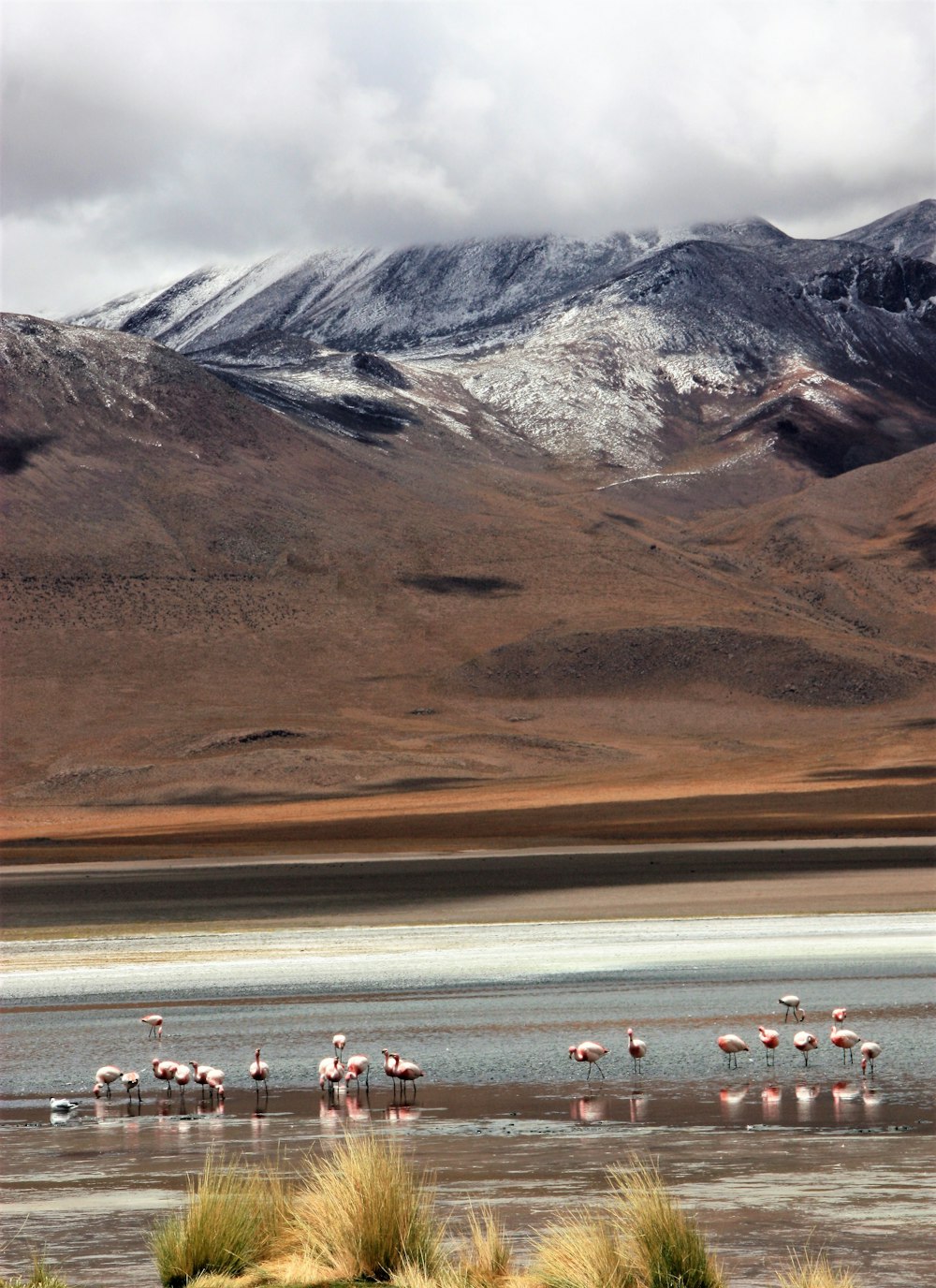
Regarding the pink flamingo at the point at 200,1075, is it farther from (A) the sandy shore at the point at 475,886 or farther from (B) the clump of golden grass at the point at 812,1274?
(A) the sandy shore at the point at 475,886

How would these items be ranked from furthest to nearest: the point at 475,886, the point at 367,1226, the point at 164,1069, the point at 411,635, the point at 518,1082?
Answer: the point at 411,635 < the point at 475,886 < the point at 518,1082 < the point at 164,1069 < the point at 367,1226

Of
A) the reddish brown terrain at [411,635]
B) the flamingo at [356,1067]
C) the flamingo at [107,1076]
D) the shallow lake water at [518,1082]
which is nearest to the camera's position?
the shallow lake water at [518,1082]

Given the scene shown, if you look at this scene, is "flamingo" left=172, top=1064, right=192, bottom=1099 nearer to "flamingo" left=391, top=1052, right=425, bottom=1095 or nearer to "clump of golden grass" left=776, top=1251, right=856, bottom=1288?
"flamingo" left=391, top=1052, right=425, bottom=1095

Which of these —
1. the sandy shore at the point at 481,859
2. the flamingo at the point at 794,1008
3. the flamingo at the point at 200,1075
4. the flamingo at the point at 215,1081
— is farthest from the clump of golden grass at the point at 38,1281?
the sandy shore at the point at 481,859

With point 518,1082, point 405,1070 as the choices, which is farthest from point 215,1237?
point 518,1082

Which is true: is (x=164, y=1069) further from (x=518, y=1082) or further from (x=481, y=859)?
(x=481, y=859)

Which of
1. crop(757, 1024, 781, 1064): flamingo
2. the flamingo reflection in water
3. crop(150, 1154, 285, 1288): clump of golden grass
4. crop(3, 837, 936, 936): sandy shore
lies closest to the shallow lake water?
the flamingo reflection in water

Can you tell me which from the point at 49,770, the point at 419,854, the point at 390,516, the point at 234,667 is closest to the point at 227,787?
the point at 49,770
